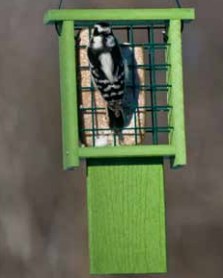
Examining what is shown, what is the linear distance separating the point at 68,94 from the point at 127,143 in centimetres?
29

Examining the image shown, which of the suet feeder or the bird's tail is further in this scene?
the bird's tail

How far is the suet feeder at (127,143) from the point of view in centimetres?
653

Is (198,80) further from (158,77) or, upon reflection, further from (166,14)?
(166,14)

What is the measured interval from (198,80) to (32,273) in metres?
1.34

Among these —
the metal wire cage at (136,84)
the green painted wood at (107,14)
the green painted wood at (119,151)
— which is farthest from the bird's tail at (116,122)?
the green painted wood at (107,14)

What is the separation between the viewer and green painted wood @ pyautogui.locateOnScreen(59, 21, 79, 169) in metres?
6.55

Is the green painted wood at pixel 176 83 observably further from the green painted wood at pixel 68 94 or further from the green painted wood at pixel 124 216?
the green painted wood at pixel 68 94

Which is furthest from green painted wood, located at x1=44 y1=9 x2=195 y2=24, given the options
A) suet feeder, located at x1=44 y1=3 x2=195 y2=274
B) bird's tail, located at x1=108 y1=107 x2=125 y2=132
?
bird's tail, located at x1=108 y1=107 x2=125 y2=132

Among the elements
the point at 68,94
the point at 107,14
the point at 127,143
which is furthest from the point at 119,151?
the point at 107,14

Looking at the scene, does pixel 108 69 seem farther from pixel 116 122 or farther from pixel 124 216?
pixel 124 216

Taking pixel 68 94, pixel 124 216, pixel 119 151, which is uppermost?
pixel 68 94

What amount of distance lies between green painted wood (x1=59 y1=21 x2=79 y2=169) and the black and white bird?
0.08 meters

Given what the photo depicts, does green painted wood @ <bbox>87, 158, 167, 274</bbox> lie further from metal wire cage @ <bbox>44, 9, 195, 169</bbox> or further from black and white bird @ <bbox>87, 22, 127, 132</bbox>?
black and white bird @ <bbox>87, 22, 127, 132</bbox>

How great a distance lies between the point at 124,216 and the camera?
654 cm
